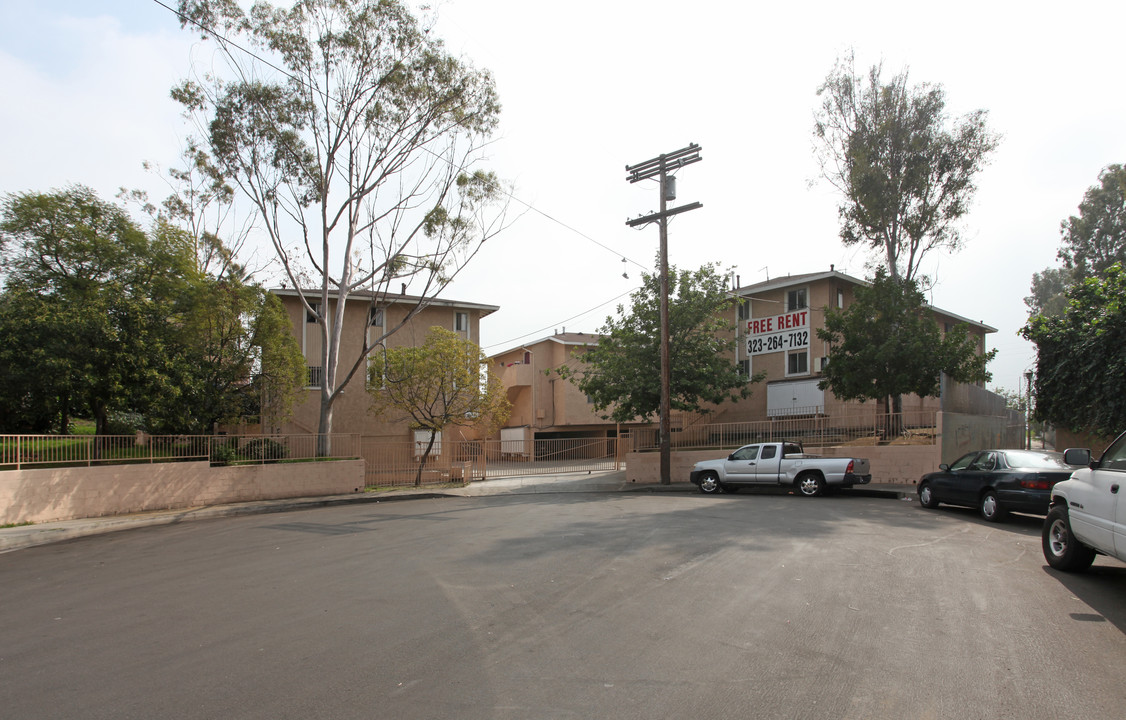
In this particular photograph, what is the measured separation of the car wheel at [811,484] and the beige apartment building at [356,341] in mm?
15751

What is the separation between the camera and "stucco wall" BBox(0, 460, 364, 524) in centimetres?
1461

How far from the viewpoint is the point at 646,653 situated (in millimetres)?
5254

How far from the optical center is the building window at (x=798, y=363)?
3070cm

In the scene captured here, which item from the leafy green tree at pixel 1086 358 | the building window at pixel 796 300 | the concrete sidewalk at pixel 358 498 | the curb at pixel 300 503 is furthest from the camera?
the building window at pixel 796 300

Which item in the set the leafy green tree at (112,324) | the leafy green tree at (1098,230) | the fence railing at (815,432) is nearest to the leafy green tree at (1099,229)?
the leafy green tree at (1098,230)

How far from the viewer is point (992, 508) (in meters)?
12.6

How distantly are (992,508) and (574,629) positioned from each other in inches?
403

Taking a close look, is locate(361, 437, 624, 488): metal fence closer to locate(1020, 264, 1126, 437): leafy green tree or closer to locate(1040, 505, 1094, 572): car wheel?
locate(1020, 264, 1126, 437): leafy green tree

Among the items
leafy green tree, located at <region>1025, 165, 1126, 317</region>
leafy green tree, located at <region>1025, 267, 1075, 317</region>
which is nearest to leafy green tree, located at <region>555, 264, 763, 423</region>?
leafy green tree, located at <region>1025, 165, 1126, 317</region>

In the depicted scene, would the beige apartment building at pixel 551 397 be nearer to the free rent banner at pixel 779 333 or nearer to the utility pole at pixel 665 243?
the free rent banner at pixel 779 333

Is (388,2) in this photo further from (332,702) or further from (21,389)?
(332,702)

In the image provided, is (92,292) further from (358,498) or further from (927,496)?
(927,496)

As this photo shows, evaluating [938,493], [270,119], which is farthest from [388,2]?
[938,493]

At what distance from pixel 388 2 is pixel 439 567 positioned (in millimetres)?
18318
